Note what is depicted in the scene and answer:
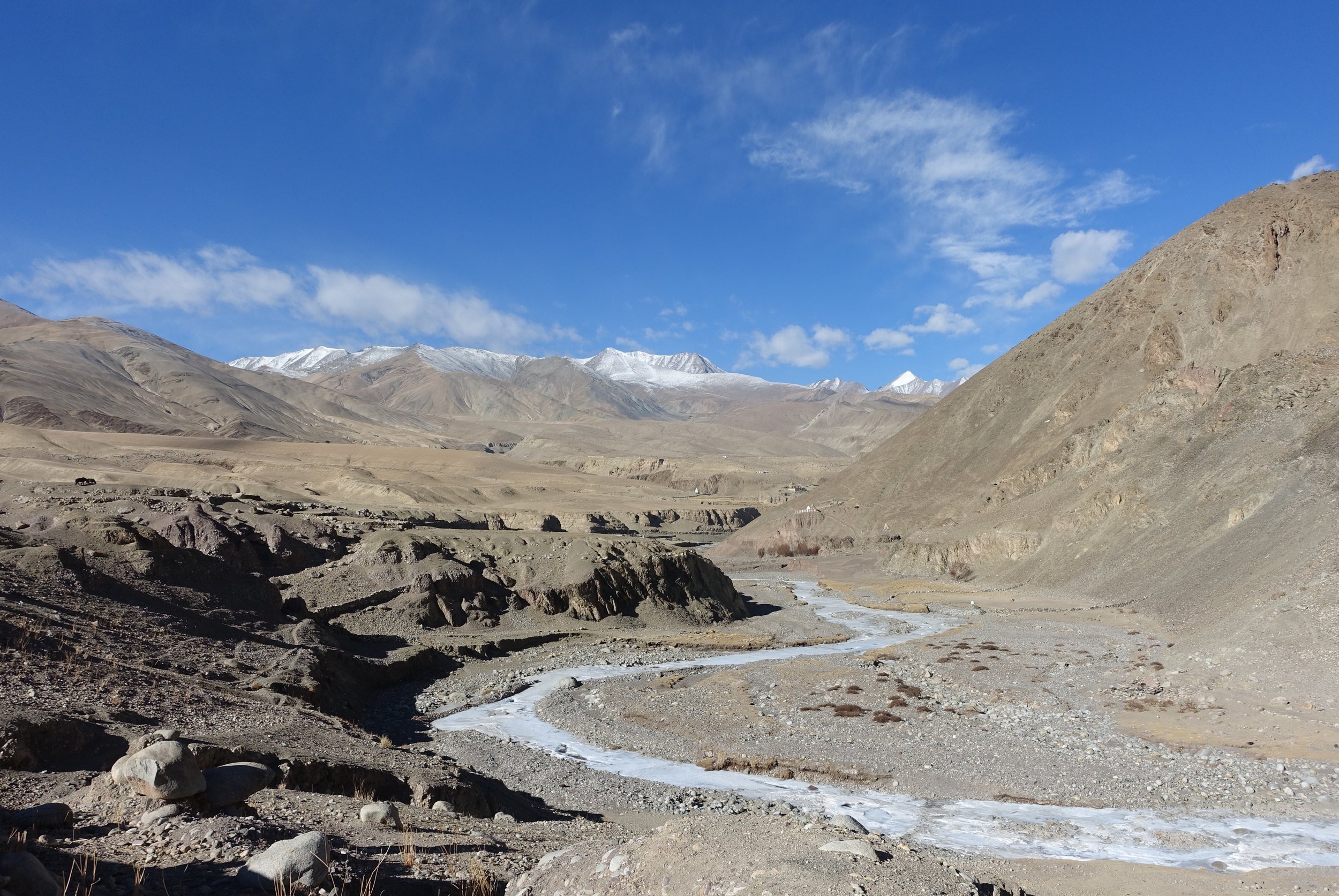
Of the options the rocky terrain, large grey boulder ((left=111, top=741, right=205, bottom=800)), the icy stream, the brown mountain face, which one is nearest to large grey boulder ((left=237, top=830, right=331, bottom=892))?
the rocky terrain

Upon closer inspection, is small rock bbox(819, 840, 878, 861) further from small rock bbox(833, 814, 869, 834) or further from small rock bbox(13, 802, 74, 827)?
small rock bbox(13, 802, 74, 827)

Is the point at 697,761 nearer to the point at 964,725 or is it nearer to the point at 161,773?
the point at 964,725

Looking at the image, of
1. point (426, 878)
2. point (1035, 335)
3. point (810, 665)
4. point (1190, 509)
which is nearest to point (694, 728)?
point (810, 665)

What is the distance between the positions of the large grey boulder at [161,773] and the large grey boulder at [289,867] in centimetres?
201

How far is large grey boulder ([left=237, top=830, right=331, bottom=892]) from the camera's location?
709 centimetres

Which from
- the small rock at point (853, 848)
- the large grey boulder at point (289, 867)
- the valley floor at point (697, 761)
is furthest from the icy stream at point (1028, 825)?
the large grey boulder at point (289, 867)

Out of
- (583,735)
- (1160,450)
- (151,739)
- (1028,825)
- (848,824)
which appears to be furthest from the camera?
(1160,450)

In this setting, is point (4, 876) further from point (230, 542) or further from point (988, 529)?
point (988, 529)

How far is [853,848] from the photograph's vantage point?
837 centimetres

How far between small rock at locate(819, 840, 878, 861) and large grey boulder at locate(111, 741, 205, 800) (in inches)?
283

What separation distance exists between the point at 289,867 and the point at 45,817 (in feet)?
9.66

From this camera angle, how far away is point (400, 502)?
323 feet

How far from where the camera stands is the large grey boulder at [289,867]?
7.09 metres

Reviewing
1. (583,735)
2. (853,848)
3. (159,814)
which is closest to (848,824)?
(853,848)
